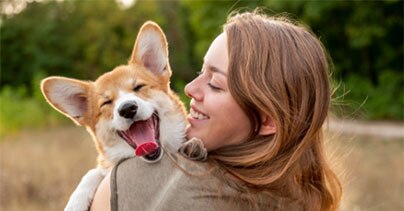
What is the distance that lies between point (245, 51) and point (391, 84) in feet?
68.7

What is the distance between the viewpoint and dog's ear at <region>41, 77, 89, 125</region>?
306 cm

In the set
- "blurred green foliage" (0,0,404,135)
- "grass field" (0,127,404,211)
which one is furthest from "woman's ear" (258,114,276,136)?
"blurred green foliage" (0,0,404,135)

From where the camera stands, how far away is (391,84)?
22.3 m

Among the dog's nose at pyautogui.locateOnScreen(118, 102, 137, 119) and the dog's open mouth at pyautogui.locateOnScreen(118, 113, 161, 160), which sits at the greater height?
the dog's nose at pyautogui.locateOnScreen(118, 102, 137, 119)

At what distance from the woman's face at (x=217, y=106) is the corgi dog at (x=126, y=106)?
215mm

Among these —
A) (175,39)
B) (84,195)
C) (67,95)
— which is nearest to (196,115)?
(84,195)

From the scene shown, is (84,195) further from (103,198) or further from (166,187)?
(166,187)

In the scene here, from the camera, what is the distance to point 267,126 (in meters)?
2.52

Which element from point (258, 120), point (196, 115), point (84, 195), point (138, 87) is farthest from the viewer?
point (138, 87)

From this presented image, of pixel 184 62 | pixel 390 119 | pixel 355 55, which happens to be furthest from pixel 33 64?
pixel 390 119

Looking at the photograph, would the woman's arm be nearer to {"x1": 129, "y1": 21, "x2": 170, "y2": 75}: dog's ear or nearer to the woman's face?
the woman's face

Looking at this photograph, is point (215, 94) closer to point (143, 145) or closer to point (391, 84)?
point (143, 145)

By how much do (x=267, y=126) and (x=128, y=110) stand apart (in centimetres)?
67

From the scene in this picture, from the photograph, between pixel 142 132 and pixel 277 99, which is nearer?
pixel 277 99
